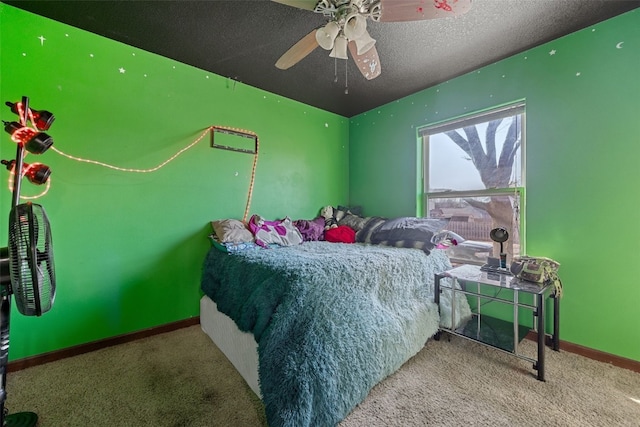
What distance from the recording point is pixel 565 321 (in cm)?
186

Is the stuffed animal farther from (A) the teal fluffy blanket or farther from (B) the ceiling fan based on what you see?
(B) the ceiling fan

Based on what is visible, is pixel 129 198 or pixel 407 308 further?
pixel 129 198

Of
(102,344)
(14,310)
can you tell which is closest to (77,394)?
(102,344)

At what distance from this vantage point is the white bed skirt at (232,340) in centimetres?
142

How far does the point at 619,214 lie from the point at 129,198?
11.7 ft

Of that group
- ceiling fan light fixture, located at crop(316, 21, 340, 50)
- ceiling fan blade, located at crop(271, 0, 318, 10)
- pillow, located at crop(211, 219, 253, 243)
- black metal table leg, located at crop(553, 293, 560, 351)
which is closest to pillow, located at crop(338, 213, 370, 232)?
pillow, located at crop(211, 219, 253, 243)

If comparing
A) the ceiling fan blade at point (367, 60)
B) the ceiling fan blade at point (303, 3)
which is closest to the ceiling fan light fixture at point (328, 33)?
the ceiling fan blade at point (303, 3)

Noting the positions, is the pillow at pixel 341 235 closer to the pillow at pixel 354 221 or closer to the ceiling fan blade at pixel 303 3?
the pillow at pixel 354 221

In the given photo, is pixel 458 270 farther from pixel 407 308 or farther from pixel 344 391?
pixel 344 391

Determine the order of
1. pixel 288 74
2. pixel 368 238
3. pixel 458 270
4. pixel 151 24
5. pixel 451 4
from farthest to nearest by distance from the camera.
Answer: pixel 368 238, pixel 288 74, pixel 458 270, pixel 151 24, pixel 451 4

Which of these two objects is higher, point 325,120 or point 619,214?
point 325,120

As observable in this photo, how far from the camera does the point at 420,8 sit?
1258mm

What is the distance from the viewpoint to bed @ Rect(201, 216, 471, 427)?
45.1 inches

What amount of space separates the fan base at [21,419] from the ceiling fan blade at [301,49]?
2429mm
